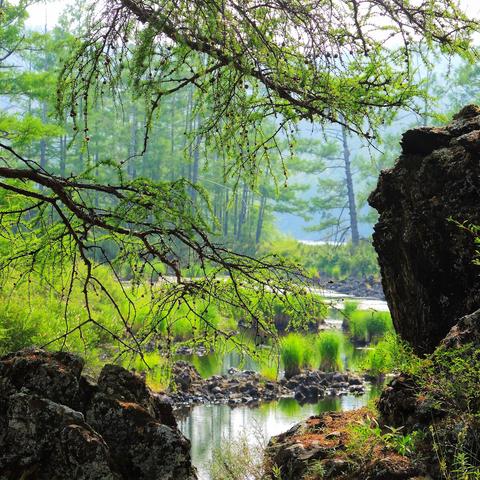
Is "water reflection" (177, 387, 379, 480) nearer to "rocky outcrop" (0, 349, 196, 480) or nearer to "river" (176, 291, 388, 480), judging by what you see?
"river" (176, 291, 388, 480)

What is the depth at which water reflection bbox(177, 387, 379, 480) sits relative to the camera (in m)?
8.73

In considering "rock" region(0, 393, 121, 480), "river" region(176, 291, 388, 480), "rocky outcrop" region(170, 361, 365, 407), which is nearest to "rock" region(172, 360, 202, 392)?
"rocky outcrop" region(170, 361, 365, 407)

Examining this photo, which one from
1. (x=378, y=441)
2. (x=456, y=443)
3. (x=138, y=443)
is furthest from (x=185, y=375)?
(x=456, y=443)

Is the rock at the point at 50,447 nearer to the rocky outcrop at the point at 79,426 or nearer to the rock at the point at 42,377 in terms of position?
the rocky outcrop at the point at 79,426

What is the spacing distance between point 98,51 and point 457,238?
2.86 metres

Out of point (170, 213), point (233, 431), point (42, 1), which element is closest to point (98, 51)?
point (170, 213)

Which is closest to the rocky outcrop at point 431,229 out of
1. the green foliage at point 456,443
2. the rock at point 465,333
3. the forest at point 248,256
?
the forest at point 248,256

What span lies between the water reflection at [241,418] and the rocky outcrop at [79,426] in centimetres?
406

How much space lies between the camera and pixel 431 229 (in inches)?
223

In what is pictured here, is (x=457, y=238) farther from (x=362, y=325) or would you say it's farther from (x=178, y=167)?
(x=178, y=167)

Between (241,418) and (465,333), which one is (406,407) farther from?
(241,418)

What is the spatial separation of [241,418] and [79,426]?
21.2 feet

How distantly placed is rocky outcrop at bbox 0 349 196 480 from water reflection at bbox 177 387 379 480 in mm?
4056

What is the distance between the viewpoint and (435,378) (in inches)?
180
